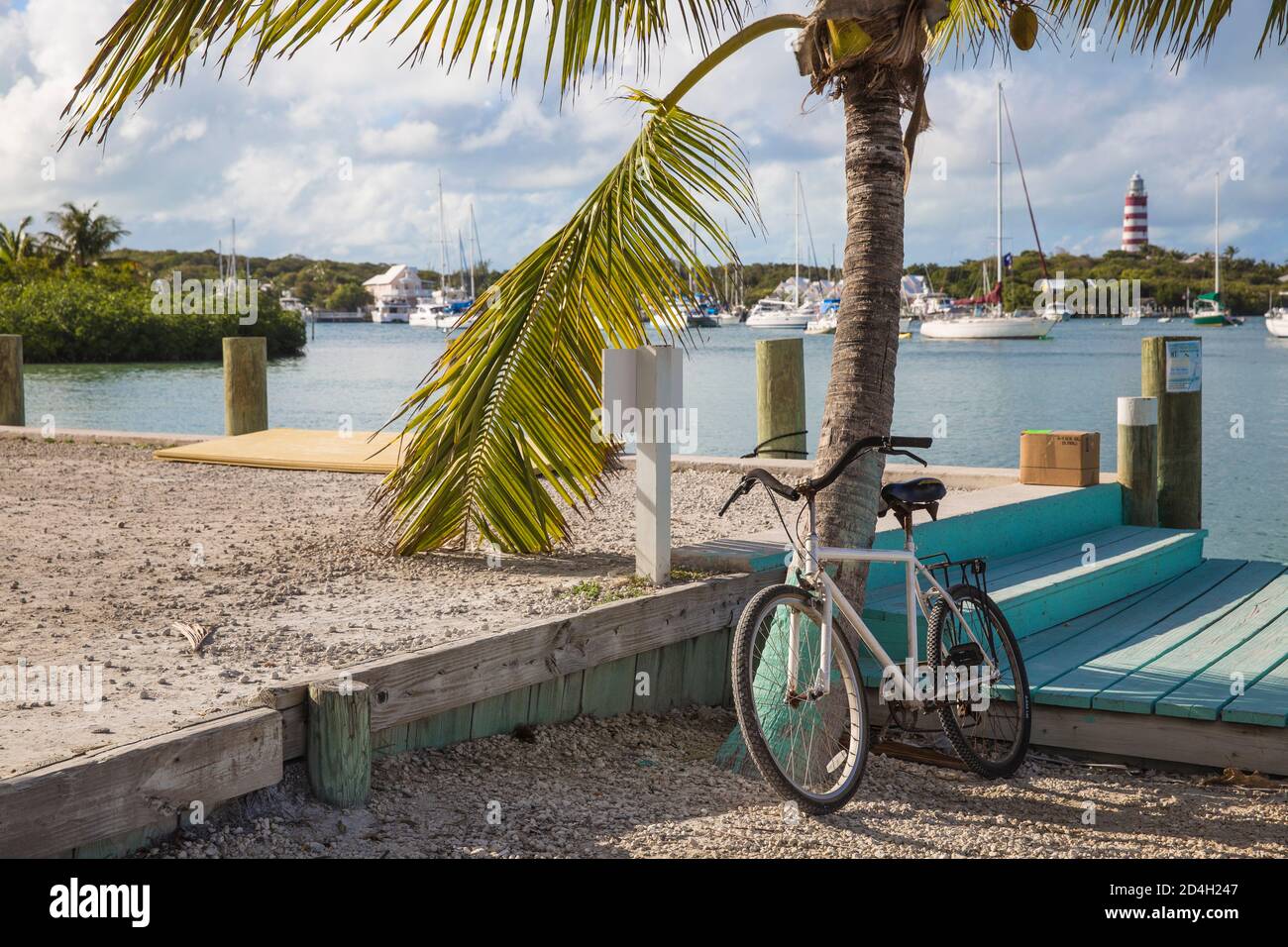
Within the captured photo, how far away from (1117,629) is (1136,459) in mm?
2893

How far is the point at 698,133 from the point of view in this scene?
6.41 metres

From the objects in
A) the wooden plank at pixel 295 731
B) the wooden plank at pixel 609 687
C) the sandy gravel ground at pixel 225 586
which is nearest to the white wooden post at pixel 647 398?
the wooden plank at pixel 609 687

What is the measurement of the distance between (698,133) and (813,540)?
2.72 metres

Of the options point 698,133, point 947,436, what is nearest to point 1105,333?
point 947,436

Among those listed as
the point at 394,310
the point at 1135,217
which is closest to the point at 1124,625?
the point at 394,310

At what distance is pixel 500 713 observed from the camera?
5020 mm

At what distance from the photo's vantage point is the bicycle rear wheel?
16.5 feet

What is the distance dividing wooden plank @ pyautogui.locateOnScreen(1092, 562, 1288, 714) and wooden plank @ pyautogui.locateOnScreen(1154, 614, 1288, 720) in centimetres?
4

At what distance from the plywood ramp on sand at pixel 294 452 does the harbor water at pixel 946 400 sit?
327 cm

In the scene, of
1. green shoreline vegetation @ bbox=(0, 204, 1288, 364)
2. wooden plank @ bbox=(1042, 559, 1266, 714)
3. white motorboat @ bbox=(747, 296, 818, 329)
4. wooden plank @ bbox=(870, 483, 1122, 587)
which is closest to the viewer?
wooden plank @ bbox=(1042, 559, 1266, 714)

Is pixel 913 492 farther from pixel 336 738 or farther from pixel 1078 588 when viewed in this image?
pixel 1078 588

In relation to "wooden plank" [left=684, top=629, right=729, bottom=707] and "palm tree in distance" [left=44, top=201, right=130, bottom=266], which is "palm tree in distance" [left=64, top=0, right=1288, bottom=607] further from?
"palm tree in distance" [left=44, top=201, right=130, bottom=266]

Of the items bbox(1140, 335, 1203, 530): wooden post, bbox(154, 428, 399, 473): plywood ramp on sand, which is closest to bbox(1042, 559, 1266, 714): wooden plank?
bbox(1140, 335, 1203, 530): wooden post
